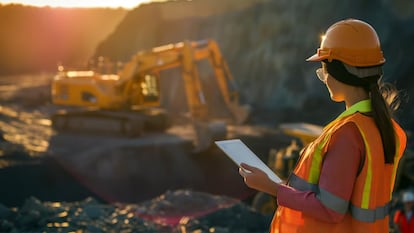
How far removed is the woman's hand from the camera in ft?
7.06

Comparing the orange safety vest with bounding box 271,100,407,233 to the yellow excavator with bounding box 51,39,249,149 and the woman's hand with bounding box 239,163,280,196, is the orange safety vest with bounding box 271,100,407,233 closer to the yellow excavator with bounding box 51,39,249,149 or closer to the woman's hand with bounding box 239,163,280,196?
the woman's hand with bounding box 239,163,280,196

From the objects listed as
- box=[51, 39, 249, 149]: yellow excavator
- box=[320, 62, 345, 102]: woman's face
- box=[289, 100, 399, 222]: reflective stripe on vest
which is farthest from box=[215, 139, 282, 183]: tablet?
box=[51, 39, 249, 149]: yellow excavator

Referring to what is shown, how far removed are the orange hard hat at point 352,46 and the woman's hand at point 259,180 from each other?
49 cm

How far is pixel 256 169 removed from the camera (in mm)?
2195

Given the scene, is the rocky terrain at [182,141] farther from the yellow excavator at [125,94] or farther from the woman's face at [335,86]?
the yellow excavator at [125,94]

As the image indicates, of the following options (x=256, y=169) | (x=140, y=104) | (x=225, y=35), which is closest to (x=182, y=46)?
(x=140, y=104)

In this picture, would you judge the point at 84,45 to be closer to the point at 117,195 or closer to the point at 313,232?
the point at 117,195

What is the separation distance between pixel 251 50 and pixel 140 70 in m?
14.5

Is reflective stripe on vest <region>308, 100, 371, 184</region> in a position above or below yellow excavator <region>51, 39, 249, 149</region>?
above

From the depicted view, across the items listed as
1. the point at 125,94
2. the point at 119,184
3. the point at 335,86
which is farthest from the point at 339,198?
the point at 125,94

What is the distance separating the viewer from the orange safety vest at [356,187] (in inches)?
79.7

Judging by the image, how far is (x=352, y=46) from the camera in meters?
2.11

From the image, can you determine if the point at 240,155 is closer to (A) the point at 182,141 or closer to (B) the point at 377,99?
(B) the point at 377,99

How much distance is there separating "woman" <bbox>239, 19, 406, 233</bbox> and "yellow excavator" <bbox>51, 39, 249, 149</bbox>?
12.8m
